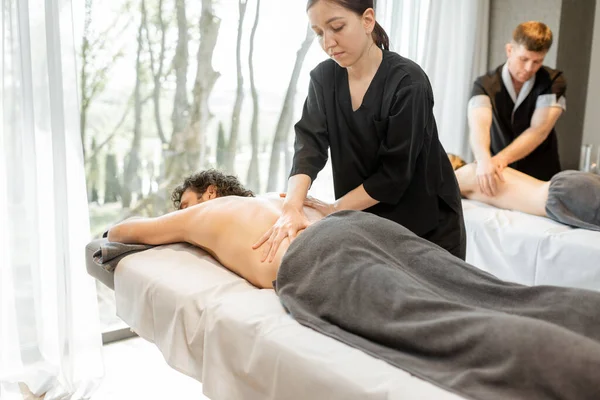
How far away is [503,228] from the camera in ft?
8.41

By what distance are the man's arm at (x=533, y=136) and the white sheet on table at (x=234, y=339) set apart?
177 centimetres

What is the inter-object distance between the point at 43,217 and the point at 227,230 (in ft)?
2.77

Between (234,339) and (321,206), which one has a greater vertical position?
(321,206)

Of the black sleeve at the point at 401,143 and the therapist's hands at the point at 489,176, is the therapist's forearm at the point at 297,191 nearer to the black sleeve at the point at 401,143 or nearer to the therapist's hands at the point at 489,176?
the black sleeve at the point at 401,143

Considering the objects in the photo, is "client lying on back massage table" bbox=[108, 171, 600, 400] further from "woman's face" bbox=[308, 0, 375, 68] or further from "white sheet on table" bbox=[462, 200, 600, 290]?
"white sheet on table" bbox=[462, 200, 600, 290]

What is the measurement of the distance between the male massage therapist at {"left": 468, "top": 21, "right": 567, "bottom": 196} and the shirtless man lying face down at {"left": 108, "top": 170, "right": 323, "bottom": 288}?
1428 mm

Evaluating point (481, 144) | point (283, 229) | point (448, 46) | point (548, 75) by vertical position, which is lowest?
point (283, 229)

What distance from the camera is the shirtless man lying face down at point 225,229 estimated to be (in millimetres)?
1633

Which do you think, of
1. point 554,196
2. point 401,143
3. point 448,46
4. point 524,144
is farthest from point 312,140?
point 448,46

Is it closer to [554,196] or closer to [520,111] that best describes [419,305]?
[554,196]

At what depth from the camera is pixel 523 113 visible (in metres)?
3.05

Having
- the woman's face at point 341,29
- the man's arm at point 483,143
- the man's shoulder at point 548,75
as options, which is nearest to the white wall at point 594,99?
the man's shoulder at point 548,75

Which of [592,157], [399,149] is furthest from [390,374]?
[592,157]

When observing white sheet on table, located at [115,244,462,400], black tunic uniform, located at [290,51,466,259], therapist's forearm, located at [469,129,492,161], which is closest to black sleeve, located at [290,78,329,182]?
black tunic uniform, located at [290,51,466,259]
